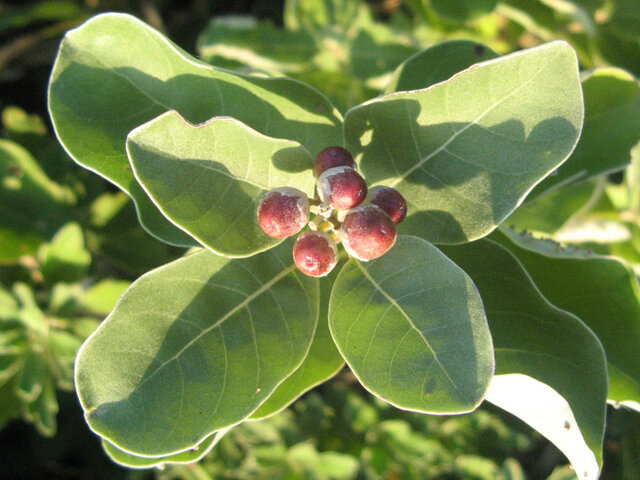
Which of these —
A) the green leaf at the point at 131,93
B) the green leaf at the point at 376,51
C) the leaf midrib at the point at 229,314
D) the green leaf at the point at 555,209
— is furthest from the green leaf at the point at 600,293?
the green leaf at the point at 376,51

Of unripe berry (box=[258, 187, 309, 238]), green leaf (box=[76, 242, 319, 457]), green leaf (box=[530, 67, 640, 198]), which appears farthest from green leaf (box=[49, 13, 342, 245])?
green leaf (box=[530, 67, 640, 198])

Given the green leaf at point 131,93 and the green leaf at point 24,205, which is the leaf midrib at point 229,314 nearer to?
the green leaf at point 131,93

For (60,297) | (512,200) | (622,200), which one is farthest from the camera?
(622,200)

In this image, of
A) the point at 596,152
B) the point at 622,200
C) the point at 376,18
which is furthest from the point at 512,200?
the point at 376,18

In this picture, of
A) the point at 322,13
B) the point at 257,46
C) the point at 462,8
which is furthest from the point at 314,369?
the point at 322,13

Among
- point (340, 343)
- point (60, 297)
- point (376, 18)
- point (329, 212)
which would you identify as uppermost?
point (329, 212)

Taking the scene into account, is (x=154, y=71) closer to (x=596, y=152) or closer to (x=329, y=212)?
(x=329, y=212)

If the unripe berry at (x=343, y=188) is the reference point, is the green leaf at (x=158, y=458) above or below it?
below
